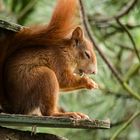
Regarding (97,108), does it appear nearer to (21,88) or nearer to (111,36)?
(111,36)

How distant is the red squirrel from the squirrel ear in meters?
0.06

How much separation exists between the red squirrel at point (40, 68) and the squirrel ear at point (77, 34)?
0.06 m

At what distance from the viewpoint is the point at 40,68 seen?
7.92 feet

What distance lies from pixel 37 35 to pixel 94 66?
32 centimetres

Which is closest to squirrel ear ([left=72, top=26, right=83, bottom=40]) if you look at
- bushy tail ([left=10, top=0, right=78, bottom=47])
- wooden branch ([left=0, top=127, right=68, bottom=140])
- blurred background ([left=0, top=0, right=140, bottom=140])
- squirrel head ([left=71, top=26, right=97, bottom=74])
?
squirrel head ([left=71, top=26, right=97, bottom=74])

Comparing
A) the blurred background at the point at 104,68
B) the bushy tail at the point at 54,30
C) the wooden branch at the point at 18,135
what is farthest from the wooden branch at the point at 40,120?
the blurred background at the point at 104,68

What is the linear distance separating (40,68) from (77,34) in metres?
0.32

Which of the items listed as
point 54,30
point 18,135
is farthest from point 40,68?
point 18,135

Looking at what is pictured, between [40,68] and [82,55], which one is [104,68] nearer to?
[82,55]

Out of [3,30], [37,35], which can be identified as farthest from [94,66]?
[3,30]

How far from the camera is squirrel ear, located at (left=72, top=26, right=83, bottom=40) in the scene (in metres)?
2.62

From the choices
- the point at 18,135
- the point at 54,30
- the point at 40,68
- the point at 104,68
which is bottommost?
the point at 18,135

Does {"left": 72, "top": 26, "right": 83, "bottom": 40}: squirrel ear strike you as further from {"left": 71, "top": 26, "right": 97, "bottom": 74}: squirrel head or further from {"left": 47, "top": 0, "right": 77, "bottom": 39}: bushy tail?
{"left": 47, "top": 0, "right": 77, "bottom": 39}: bushy tail

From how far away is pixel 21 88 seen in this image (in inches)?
93.6
